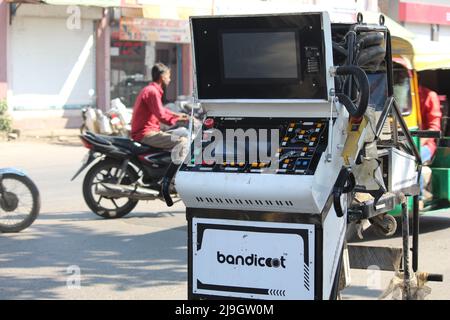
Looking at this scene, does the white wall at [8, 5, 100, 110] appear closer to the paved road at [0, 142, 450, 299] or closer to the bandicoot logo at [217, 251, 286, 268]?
the paved road at [0, 142, 450, 299]

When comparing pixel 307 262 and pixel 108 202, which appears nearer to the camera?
pixel 307 262

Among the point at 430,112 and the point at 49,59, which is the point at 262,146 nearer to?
the point at 430,112

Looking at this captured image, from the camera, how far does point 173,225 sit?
360 inches

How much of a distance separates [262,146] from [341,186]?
46 cm

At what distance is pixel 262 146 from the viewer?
167 inches

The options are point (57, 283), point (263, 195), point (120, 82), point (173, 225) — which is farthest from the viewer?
point (120, 82)

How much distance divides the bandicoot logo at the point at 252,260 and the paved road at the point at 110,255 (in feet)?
6.50

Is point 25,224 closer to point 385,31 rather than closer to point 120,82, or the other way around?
point 385,31

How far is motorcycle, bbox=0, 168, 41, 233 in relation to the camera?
27.4 ft

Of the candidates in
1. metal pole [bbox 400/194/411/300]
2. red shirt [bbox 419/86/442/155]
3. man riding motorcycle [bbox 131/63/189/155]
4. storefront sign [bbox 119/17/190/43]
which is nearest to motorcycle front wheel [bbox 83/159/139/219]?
man riding motorcycle [bbox 131/63/189/155]

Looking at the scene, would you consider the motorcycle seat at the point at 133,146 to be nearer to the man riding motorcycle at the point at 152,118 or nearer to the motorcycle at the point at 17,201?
the man riding motorcycle at the point at 152,118

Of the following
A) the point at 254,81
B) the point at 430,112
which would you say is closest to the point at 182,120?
the point at 430,112

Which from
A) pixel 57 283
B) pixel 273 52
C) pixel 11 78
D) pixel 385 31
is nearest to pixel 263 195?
pixel 273 52
